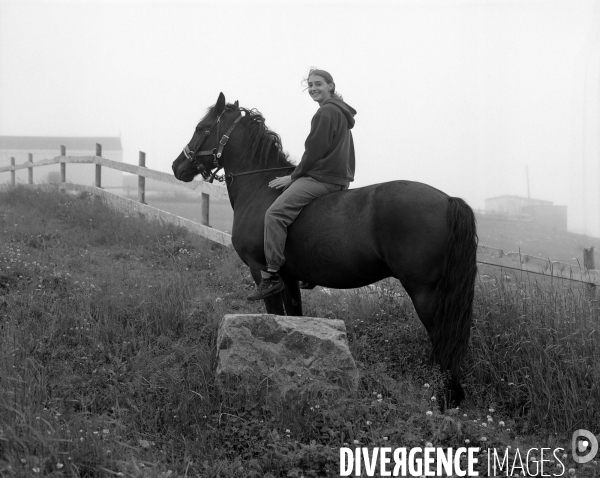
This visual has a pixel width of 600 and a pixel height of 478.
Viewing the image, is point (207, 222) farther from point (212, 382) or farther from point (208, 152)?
point (212, 382)

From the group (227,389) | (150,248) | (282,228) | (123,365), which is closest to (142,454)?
(227,389)

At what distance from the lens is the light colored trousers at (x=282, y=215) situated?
19.7ft

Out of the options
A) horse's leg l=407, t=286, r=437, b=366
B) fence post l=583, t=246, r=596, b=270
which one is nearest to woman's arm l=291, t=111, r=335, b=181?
horse's leg l=407, t=286, r=437, b=366

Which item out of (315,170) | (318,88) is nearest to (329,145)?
(315,170)

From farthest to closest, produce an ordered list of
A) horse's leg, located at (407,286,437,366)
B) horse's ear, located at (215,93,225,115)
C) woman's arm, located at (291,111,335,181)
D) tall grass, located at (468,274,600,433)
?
1. horse's ear, located at (215,93,225,115)
2. woman's arm, located at (291,111,335,181)
3. horse's leg, located at (407,286,437,366)
4. tall grass, located at (468,274,600,433)

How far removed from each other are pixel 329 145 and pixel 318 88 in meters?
0.56

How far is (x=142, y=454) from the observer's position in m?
4.12

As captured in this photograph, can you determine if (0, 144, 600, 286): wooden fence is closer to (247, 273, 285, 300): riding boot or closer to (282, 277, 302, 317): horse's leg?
(282, 277, 302, 317): horse's leg

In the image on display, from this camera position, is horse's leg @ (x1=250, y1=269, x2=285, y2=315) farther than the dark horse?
Yes

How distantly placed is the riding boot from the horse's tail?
5.12 ft

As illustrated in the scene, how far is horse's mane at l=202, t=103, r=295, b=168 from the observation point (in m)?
6.73

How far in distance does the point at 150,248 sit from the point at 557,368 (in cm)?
726

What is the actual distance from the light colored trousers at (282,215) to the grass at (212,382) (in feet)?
3.48

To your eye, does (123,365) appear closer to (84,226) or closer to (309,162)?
(309,162)
